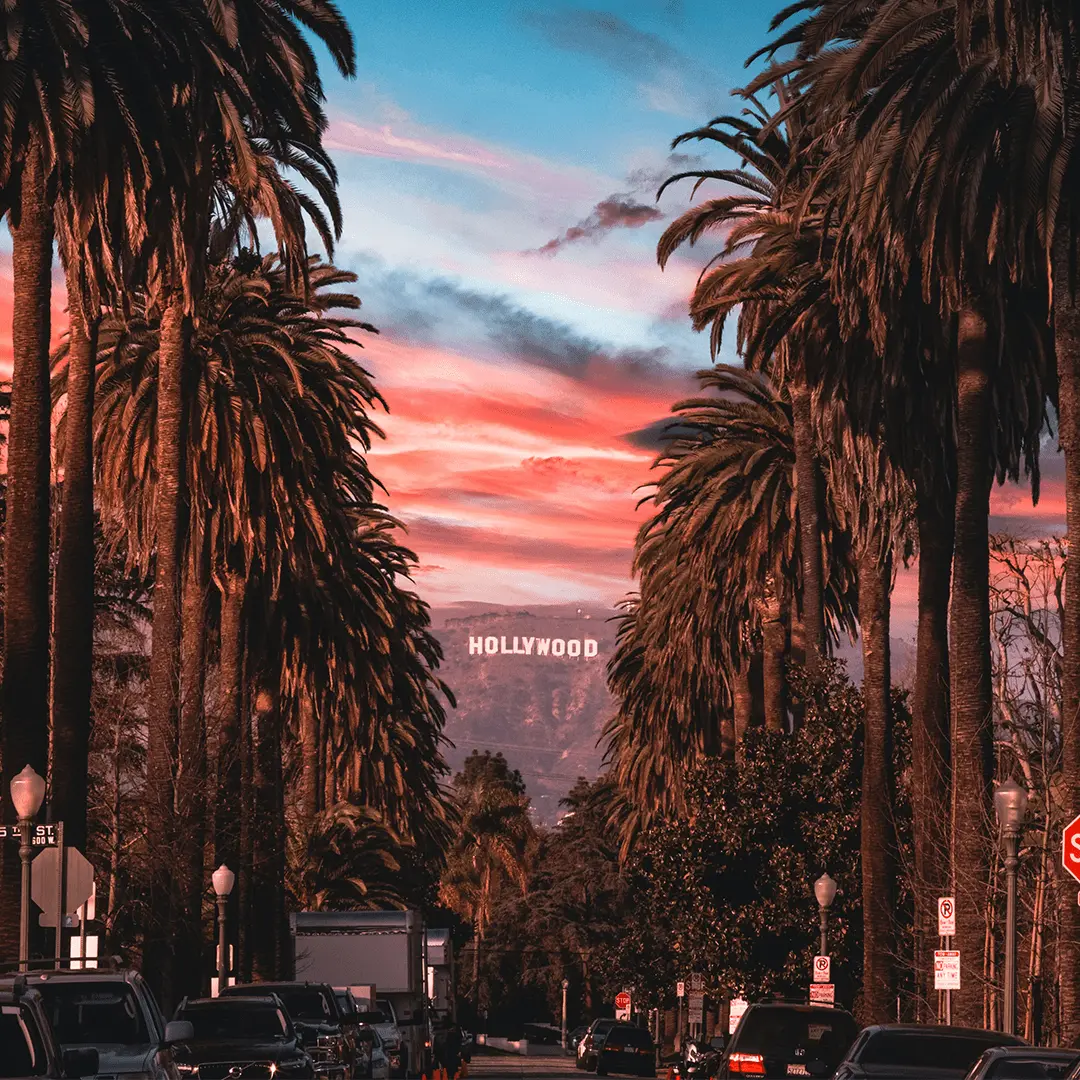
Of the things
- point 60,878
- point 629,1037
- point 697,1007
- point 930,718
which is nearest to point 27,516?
point 60,878

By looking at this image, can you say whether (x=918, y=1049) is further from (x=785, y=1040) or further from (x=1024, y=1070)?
(x=785, y=1040)

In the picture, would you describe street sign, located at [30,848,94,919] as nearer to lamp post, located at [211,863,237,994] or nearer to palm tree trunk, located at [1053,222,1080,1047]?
palm tree trunk, located at [1053,222,1080,1047]

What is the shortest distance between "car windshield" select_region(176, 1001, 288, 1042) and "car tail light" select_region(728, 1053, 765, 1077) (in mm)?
5141

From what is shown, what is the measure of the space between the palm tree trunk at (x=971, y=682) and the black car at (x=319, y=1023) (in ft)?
28.0

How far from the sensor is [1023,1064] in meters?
16.0

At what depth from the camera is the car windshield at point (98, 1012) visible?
17531 mm

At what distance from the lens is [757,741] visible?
2157 inches

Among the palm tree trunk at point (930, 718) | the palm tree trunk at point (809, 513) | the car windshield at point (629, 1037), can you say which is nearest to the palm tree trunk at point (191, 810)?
the palm tree trunk at point (809, 513)

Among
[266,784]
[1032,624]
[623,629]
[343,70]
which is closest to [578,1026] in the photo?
[623,629]

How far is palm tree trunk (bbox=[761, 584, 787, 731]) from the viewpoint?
189ft

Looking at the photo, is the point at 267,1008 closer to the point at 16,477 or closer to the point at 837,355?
the point at 16,477

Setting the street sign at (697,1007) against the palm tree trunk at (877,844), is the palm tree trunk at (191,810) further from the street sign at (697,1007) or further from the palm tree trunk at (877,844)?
the street sign at (697,1007)

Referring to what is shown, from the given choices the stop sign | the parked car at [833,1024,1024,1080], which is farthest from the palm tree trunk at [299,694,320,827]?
the parked car at [833,1024,1024,1080]

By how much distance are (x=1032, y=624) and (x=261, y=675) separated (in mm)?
22824
